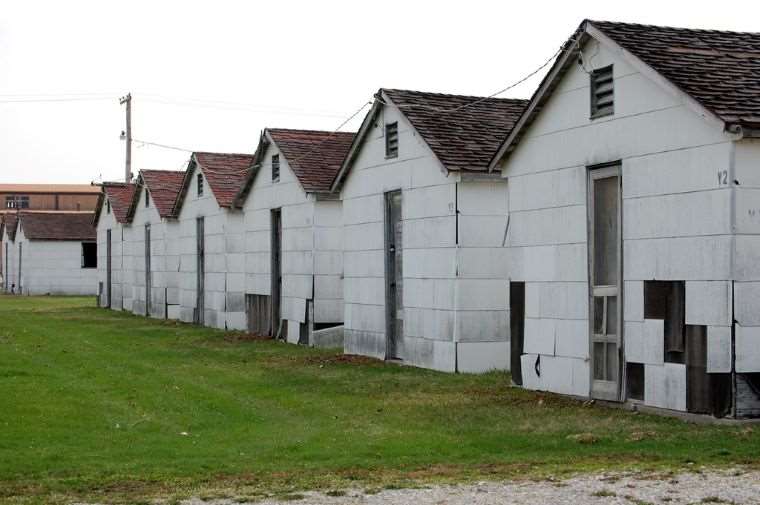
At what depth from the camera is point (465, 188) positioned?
2098 centimetres

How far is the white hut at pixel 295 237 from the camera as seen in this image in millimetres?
28406

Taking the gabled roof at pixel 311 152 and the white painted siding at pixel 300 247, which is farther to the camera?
the gabled roof at pixel 311 152

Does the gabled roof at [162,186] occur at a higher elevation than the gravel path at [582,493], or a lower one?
higher

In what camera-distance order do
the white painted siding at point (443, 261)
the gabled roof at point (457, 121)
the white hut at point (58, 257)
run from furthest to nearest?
the white hut at point (58, 257), the gabled roof at point (457, 121), the white painted siding at point (443, 261)

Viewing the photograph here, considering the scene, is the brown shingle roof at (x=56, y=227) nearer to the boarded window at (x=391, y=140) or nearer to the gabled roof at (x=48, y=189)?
the boarded window at (x=391, y=140)

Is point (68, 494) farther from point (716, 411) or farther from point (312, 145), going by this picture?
point (312, 145)

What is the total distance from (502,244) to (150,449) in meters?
9.97

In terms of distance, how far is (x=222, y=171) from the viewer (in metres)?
36.0

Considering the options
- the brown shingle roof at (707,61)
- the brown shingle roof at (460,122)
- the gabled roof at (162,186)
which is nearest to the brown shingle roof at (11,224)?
the gabled roof at (162,186)

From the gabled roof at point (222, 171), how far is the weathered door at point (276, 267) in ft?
8.61

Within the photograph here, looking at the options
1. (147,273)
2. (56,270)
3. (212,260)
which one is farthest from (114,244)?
(56,270)

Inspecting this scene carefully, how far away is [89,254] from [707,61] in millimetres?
53526

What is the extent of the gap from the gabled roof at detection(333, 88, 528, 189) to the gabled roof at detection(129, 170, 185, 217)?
18579 millimetres

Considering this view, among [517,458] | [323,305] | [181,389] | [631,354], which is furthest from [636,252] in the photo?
[323,305]
